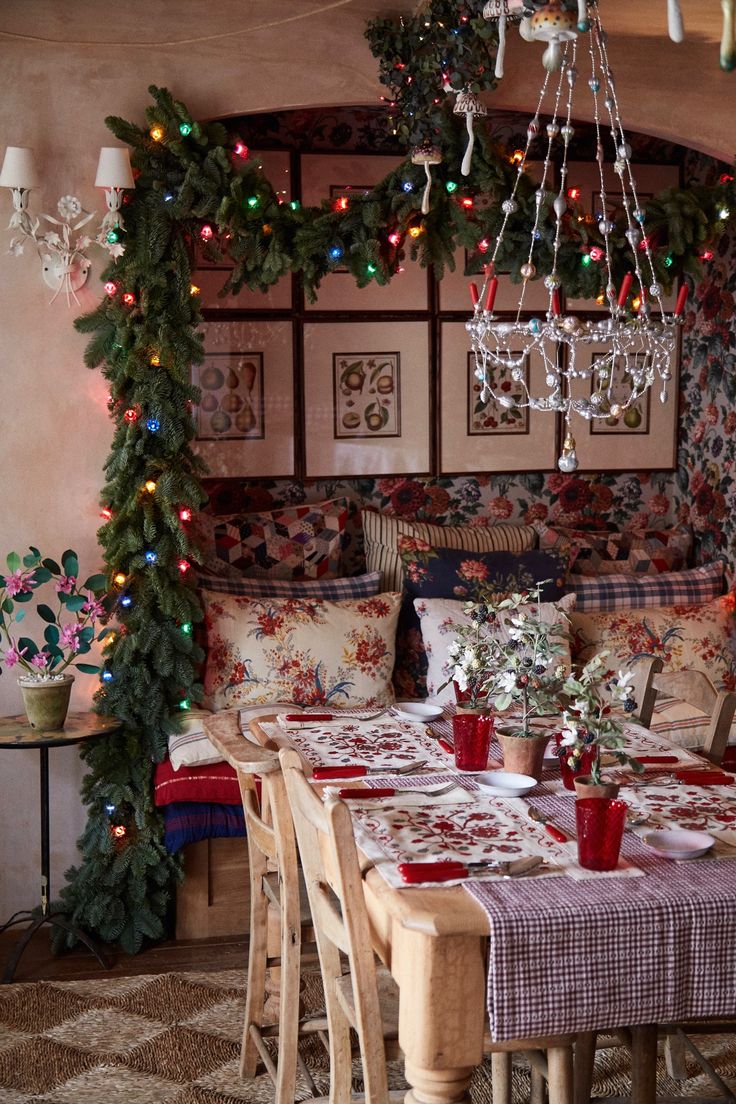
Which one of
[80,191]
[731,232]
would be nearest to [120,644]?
[80,191]

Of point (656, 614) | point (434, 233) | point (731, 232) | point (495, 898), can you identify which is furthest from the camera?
point (731, 232)

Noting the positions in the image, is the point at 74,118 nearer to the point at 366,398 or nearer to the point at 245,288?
the point at 245,288

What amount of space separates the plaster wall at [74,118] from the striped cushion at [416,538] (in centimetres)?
112

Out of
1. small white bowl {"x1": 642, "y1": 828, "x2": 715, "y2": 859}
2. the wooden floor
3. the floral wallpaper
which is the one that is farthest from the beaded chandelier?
the wooden floor

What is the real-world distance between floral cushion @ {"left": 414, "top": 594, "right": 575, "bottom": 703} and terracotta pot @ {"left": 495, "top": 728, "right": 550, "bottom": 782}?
1.39m

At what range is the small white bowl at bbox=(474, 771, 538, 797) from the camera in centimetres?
251

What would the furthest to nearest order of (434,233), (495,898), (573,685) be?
(434,233)
(573,685)
(495,898)

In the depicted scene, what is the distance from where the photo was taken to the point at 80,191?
3.89 metres

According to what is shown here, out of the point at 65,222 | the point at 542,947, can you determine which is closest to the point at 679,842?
the point at 542,947

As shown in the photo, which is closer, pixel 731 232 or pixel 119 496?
pixel 119 496

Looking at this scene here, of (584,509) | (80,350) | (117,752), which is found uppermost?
(80,350)

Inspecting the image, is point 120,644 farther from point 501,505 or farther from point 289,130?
point 289,130

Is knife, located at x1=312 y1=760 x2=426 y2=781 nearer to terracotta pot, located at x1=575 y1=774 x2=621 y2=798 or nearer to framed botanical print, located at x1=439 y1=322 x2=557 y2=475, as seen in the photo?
terracotta pot, located at x1=575 y1=774 x2=621 y2=798

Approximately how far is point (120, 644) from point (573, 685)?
2.01 m
